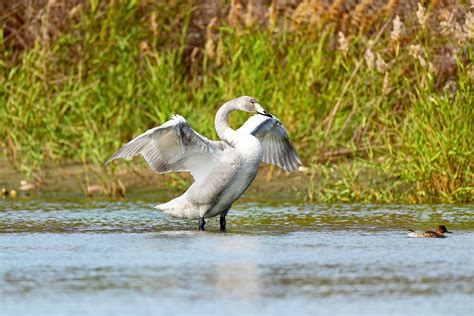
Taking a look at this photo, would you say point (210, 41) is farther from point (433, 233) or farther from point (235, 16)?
point (433, 233)

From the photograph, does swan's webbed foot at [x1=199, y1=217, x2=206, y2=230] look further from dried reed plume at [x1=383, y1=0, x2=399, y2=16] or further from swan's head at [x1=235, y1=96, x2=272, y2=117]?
dried reed plume at [x1=383, y1=0, x2=399, y2=16]

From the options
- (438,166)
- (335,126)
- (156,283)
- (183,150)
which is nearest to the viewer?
(156,283)

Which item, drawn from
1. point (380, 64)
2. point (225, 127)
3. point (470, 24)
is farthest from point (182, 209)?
point (470, 24)

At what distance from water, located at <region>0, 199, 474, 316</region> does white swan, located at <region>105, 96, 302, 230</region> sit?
0.71 ft

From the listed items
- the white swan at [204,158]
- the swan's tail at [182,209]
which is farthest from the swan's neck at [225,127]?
the swan's tail at [182,209]

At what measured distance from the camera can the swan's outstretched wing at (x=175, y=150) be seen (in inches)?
377

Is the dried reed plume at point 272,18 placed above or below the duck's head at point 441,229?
above

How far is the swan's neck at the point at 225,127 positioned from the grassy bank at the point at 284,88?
184 cm

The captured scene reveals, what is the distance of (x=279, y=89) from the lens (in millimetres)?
12781

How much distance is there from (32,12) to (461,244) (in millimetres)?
7402

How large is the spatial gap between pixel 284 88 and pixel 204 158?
305cm

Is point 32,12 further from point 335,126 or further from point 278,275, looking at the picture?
point 278,275

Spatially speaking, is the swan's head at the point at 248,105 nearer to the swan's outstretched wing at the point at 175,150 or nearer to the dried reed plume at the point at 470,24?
the swan's outstretched wing at the point at 175,150

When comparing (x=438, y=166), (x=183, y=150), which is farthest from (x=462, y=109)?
(x=183, y=150)
